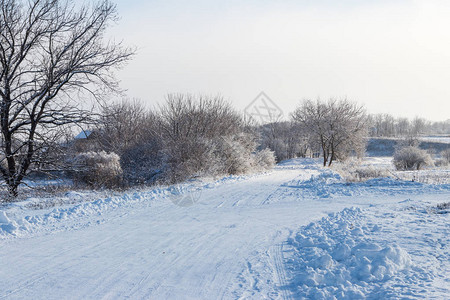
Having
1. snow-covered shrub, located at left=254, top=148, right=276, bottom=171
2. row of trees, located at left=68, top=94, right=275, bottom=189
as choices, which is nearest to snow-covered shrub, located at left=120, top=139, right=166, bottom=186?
row of trees, located at left=68, top=94, right=275, bottom=189

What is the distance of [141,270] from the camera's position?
5.09 meters

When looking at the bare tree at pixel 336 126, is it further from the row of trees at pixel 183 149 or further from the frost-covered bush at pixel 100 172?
the frost-covered bush at pixel 100 172

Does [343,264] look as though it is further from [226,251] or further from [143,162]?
[143,162]

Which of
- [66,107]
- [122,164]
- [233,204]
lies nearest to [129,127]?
[122,164]

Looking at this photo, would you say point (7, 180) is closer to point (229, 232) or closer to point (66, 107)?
point (66, 107)

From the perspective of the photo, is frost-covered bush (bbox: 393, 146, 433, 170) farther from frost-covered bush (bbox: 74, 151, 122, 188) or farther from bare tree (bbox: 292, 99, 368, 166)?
frost-covered bush (bbox: 74, 151, 122, 188)

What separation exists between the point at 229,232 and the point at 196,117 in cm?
2230

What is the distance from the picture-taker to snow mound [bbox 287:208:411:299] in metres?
4.28

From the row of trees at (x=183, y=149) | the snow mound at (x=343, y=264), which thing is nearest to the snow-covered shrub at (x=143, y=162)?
the row of trees at (x=183, y=149)

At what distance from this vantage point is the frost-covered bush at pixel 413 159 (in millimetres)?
30812

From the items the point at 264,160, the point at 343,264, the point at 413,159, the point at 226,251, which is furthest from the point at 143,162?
the point at 343,264

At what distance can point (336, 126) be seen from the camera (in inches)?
1609

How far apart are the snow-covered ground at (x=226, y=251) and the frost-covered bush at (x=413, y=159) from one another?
24.0 m

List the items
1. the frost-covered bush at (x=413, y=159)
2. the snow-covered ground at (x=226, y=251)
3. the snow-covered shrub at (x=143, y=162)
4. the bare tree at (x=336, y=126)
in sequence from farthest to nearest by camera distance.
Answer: the bare tree at (x=336, y=126), the frost-covered bush at (x=413, y=159), the snow-covered shrub at (x=143, y=162), the snow-covered ground at (x=226, y=251)
